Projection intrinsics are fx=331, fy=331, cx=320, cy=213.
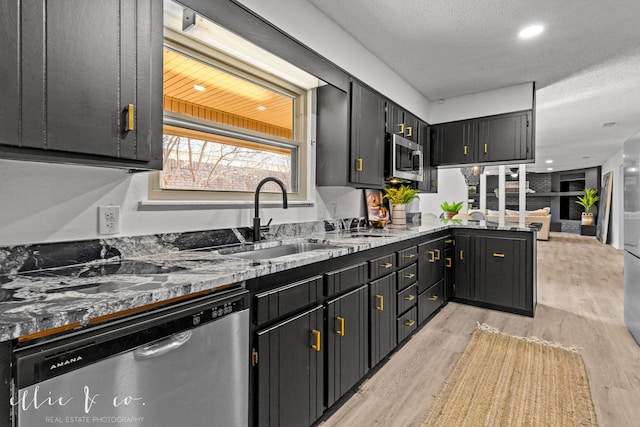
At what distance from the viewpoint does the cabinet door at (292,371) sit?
1.38m

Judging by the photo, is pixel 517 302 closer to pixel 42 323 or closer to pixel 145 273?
pixel 145 273

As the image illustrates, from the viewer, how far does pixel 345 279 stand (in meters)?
1.88

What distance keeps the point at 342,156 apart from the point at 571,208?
14.9 m

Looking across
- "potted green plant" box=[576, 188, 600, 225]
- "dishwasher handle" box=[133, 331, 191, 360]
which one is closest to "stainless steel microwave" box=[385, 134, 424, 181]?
"dishwasher handle" box=[133, 331, 191, 360]

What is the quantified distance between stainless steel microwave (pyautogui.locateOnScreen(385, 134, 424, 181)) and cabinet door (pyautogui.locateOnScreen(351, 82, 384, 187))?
0.41 ft

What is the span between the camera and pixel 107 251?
149 centimetres

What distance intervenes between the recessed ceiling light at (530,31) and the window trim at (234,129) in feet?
6.19

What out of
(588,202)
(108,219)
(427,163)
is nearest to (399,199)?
(427,163)

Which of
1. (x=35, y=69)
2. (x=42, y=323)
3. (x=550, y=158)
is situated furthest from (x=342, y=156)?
(x=550, y=158)

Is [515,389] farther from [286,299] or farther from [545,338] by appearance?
[286,299]

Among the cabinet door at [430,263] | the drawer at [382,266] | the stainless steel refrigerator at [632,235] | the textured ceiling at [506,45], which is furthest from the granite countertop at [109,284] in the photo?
the stainless steel refrigerator at [632,235]

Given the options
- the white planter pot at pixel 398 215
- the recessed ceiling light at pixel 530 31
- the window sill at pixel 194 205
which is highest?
the recessed ceiling light at pixel 530 31

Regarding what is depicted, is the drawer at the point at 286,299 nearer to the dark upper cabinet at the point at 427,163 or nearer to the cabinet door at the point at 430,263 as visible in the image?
the cabinet door at the point at 430,263

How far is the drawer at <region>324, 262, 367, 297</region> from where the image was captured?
5.76 feet
